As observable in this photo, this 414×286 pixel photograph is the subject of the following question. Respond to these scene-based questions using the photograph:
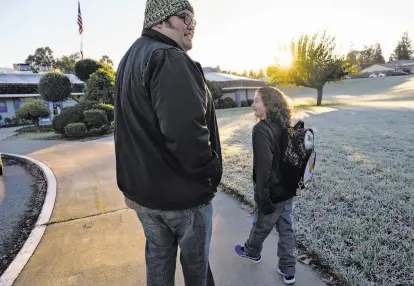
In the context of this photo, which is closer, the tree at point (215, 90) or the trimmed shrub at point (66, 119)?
the trimmed shrub at point (66, 119)

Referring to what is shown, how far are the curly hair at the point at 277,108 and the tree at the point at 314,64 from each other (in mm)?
23489

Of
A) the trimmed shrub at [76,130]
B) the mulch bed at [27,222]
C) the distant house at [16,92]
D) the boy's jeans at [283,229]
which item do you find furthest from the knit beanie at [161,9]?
the distant house at [16,92]

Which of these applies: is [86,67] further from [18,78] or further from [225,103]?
[18,78]

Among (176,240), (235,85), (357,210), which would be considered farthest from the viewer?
(235,85)

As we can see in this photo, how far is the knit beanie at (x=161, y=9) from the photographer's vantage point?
1.41 metres

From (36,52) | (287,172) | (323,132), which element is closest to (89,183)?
(287,172)

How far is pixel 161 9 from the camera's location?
4.67ft

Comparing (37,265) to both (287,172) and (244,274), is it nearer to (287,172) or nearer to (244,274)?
(244,274)

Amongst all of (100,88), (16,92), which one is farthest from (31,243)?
(16,92)

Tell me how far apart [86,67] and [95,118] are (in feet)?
20.5

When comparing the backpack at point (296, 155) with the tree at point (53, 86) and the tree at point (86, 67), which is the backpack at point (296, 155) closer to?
the tree at point (86, 67)

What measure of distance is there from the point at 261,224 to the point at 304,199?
1.71 meters

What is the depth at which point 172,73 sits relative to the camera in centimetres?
125

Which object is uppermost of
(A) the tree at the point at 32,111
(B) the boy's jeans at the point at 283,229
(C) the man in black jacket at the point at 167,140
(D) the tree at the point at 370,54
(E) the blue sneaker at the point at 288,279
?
(D) the tree at the point at 370,54
